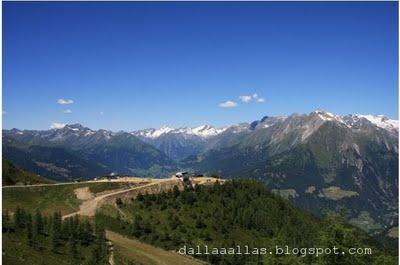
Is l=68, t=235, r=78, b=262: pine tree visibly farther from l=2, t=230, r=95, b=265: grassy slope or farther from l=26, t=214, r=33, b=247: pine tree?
l=26, t=214, r=33, b=247: pine tree

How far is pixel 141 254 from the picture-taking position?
134250 millimetres

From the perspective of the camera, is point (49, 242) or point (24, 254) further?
point (49, 242)

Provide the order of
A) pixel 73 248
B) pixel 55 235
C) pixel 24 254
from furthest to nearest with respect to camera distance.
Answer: pixel 73 248, pixel 55 235, pixel 24 254

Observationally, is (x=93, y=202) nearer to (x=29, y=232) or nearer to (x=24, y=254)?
(x=29, y=232)

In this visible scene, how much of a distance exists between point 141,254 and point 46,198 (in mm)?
63160

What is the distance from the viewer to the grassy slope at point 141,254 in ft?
412

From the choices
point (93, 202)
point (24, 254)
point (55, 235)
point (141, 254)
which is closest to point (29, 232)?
point (55, 235)

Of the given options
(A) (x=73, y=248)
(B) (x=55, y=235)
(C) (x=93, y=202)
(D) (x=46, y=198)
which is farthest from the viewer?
(D) (x=46, y=198)

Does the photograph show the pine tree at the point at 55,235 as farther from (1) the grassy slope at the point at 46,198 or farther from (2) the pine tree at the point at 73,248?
(1) the grassy slope at the point at 46,198

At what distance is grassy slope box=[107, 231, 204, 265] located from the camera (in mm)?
125688

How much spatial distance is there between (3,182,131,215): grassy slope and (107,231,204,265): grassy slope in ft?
100.0

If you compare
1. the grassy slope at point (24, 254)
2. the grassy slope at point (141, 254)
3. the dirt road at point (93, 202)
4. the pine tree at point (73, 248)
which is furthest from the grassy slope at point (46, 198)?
the grassy slope at point (24, 254)

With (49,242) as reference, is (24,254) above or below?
above

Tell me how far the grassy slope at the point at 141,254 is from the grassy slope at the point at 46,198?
30475mm
